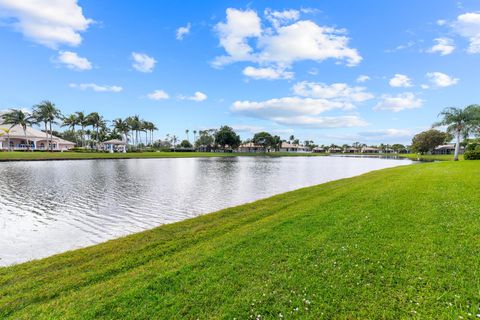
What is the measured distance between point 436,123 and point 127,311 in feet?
168

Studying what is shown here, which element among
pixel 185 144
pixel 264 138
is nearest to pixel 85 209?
pixel 264 138

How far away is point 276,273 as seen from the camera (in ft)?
15.5

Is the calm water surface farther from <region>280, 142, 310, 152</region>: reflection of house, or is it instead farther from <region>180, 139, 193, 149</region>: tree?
<region>280, 142, 310, 152</region>: reflection of house

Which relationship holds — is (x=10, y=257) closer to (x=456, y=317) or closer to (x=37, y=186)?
(x=456, y=317)

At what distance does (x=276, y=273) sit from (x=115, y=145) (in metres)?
94.7

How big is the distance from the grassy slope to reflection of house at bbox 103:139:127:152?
84.5m

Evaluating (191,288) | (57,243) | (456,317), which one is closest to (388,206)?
(456,317)

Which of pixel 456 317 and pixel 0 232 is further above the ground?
pixel 456 317

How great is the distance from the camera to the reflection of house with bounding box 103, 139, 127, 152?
81.1 meters

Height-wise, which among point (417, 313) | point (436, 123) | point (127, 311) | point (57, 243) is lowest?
point (57, 243)

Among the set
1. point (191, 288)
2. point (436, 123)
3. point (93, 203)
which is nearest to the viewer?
point (191, 288)

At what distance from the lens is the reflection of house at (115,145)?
8113 centimetres

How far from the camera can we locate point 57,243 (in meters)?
8.09

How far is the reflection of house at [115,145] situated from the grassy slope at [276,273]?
277 feet
